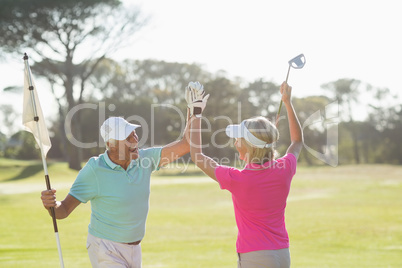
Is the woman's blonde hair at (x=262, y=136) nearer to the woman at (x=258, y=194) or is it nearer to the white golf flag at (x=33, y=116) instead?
the woman at (x=258, y=194)

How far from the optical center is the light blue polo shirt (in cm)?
385

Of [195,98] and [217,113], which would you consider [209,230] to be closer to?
[195,98]

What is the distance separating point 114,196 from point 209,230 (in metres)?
9.73

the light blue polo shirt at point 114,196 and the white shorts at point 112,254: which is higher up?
the light blue polo shirt at point 114,196

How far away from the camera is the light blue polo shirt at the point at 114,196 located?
12.6ft

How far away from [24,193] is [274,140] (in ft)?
73.3

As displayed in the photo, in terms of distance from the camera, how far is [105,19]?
40625mm

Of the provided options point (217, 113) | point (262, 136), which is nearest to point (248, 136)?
point (262, 136)

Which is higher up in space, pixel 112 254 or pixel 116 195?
pixel 116 195

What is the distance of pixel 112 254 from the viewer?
3.84 metres

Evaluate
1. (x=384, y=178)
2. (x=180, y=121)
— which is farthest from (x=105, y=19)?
(x=384, y=178)

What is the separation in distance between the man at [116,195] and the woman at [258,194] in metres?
0.64

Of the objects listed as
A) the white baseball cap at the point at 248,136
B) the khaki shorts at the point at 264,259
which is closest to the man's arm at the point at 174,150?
the white baseball cap at the point at 248,136

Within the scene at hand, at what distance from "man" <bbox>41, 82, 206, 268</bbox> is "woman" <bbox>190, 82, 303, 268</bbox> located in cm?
64
